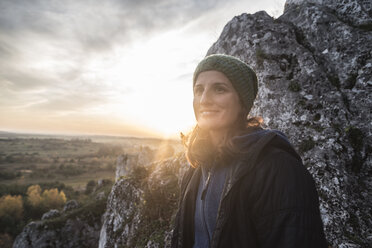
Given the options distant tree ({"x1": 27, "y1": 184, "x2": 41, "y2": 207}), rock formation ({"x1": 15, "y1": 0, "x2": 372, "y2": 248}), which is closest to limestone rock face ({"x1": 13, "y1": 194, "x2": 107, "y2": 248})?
rock formation ({"x1": 15, "y1": 0, "x2": 372, "y2": 248})

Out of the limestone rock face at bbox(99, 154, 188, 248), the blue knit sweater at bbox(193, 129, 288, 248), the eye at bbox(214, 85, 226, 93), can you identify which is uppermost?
the eye at bbox(214, 85, 226, 93)

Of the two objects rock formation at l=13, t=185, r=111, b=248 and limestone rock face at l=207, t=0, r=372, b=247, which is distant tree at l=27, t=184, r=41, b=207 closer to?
rock formation at l=13, t=185, r=111, b=248

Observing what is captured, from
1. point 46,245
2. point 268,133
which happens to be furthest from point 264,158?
point 46,245

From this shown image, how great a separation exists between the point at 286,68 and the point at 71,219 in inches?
1041

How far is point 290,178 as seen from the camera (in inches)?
69.2

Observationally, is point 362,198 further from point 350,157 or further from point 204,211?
point 204,211

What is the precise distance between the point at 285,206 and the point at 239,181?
19.8 inches

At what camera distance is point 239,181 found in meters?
2.04

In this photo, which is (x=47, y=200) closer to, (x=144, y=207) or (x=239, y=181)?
(x=144, y=207)

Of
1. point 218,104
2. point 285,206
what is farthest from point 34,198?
point 285,206

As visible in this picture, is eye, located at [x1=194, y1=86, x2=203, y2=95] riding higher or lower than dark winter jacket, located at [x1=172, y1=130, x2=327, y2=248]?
higher

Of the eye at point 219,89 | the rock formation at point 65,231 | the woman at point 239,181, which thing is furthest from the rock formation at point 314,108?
the rock formation at point 65,231

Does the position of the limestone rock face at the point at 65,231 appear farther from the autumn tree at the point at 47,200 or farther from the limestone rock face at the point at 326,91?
the autumn tree at the point at 47,200

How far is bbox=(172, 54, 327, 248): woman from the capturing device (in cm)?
168
